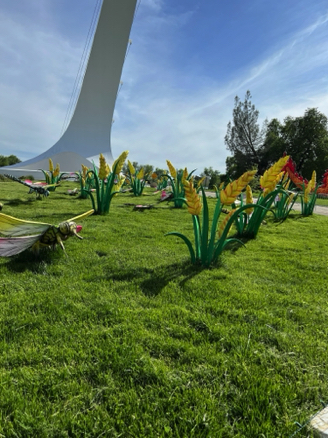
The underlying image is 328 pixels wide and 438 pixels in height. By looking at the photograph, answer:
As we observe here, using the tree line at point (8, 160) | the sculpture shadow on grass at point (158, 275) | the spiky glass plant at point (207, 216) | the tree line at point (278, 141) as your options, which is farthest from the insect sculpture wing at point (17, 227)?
the tree line at point (8, 160)

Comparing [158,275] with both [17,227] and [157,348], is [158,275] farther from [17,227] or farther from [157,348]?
[17,227]

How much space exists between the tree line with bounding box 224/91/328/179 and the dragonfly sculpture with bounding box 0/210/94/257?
23.0 meters

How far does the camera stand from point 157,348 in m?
1.17

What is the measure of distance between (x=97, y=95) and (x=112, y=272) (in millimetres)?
19298

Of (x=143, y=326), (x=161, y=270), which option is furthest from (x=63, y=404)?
(x=161, y=270)

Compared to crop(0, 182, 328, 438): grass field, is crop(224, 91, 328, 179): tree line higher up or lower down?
higher up

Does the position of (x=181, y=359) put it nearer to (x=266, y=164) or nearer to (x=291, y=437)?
(x=291, y=437)

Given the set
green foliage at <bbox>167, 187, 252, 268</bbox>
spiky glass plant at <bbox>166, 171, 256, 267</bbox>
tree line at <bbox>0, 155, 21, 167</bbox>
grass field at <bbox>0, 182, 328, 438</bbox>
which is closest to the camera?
grass field at <bbox>0, 182, 328, 438</bbox>

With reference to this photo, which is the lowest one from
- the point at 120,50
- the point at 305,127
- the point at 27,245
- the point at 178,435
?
the point at 178,435

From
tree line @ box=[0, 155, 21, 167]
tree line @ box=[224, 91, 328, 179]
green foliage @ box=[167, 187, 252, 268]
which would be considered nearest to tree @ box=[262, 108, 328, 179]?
tree line @ box=[224, 91, 328, 179]

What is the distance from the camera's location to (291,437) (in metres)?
0.80

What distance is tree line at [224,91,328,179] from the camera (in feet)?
78.3

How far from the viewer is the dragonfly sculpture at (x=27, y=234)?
180 centimetres

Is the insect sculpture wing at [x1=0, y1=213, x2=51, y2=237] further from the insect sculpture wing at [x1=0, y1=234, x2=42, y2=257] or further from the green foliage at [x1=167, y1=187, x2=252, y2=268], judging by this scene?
the green foliage at [x1=167, y1=187, x2=252, y2=268]
